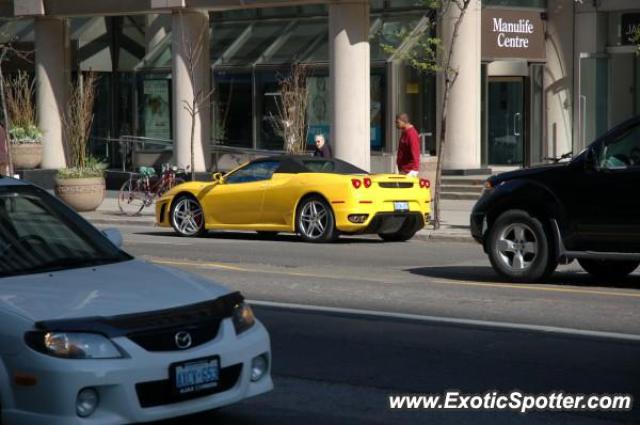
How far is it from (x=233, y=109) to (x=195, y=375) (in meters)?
27.3

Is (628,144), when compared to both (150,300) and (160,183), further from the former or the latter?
(160,183)

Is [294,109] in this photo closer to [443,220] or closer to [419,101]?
[419,101]

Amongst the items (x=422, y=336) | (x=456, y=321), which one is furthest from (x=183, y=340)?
(x=456, y=321)

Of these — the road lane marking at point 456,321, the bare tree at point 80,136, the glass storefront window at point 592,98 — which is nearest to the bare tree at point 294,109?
the bare tree at point 80,136

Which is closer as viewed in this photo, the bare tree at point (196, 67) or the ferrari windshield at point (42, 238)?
the ferrari windshield at point (42, 238)

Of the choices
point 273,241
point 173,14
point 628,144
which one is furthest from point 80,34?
point 628,144

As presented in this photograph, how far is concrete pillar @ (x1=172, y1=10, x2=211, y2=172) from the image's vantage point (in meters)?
31.7

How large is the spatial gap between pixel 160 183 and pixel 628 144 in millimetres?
15535

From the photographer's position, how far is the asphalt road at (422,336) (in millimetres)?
8391

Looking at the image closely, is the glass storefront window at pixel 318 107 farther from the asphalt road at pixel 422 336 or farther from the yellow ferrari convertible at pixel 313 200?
the asphalt road at pixel 422 336

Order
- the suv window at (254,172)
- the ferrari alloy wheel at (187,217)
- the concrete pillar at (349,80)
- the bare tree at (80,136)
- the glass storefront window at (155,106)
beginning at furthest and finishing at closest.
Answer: the glass storefront window at (155,106) < the concrete pillar at (349,80) < the bare tree at (80,136) < the ferrari alloy wheel at (187,217) < the suv window at (254,172)

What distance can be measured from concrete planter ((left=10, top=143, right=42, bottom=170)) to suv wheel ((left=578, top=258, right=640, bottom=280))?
73.0ft

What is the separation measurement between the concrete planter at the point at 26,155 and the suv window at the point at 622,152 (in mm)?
23175

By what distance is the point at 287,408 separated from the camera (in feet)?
27.4
